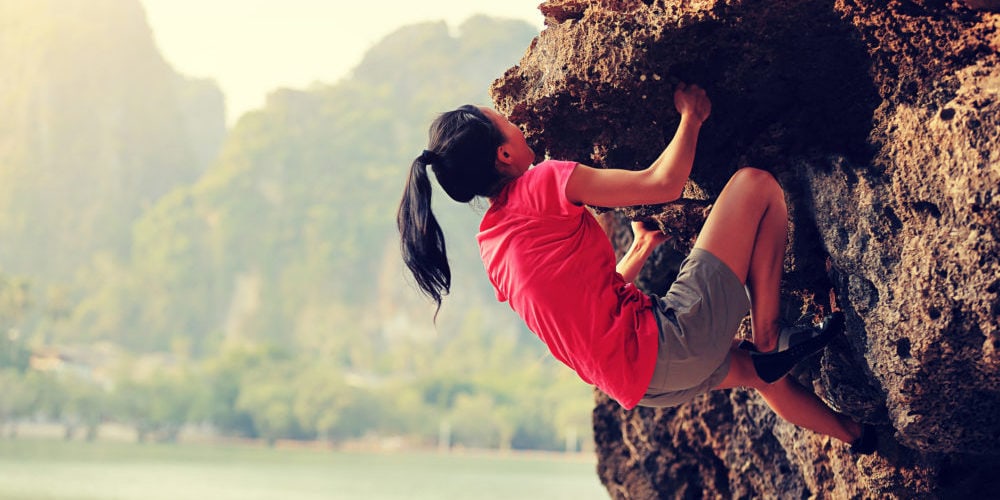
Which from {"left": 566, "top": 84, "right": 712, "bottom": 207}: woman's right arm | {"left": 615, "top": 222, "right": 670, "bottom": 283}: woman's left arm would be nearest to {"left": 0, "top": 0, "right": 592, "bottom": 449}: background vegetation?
{"left": 615, "top": 222, "right": 670, "bottom": 283}: woman's left arm

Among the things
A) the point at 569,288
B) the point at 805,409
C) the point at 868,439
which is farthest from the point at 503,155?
the point at 868,439

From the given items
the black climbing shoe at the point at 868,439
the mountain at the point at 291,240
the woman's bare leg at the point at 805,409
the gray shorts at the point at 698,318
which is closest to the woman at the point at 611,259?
the gray shorts at the point at 698,318

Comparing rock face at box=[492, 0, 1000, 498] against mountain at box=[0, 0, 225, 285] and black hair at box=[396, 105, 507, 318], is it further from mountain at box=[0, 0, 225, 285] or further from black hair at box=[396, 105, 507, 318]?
mountain at box=[0, 0, 225, 285]

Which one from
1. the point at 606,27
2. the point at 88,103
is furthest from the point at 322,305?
the point at 606,27

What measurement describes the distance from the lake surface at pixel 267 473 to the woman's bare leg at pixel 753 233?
81.2ft

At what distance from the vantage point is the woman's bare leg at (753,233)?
272 cm

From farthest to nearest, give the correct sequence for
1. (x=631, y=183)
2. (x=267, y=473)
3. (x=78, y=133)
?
(x=78, y=133)
(x=267, y=473)
(x=631, y=183)

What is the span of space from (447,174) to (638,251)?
862 mm

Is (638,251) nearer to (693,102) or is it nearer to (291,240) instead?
(693,102)

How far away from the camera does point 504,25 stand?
9525 centimetres

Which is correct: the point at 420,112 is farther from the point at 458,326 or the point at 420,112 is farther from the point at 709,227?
the point at 709,227

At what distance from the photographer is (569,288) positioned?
2.69 metres

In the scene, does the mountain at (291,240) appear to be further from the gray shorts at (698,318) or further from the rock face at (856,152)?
the gray shorts at (698,318)

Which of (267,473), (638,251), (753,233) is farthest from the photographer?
(267,473)
